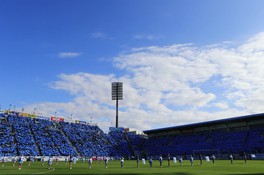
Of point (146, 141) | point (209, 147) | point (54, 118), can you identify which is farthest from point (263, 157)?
point (54, 118)

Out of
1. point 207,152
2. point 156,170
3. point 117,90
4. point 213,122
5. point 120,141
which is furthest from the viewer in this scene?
point 117,90

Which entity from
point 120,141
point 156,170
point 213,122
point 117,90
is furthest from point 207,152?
point 156,170

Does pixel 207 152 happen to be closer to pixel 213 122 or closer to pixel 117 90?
pixel 213 122

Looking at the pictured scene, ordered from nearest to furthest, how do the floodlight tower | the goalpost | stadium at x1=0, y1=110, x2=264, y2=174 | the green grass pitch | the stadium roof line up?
1. the green grass pitch
2. stadium at x1=0, y1=110, x2=264, y2=174
3. the goalpost
4. the stadium roof
5. the floodlight tower

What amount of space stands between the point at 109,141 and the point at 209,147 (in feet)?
139

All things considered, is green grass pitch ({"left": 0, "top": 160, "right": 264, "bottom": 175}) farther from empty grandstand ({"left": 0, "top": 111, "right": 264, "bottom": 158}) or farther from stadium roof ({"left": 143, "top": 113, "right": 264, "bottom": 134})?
stadium roof ({"left": 143, "top": 113, "right": 264, "bottom": 134})

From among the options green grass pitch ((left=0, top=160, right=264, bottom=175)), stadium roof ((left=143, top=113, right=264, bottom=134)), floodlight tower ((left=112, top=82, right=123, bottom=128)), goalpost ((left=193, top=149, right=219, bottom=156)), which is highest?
floodlight tower ((left=112, top=82, right=123, bottom=128))

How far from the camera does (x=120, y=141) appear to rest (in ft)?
424

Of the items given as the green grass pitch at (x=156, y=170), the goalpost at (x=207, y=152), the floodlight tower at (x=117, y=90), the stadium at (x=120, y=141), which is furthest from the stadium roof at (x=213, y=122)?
the green grass pitch at (x=156, y=170)

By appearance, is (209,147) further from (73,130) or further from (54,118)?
(54,118)

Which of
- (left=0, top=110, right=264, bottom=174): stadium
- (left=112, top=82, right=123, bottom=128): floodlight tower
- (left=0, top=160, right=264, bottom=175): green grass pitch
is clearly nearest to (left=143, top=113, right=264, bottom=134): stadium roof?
(left=0, top=110, right=264, bottom=174): stadium

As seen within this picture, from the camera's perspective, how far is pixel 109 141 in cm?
12569

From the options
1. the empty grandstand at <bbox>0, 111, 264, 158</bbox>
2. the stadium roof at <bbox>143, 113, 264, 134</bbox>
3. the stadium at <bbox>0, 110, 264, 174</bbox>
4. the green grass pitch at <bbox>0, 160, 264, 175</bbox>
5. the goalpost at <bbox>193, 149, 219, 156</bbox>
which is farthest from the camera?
the stadium roof at <bbox>143, 113, 264, 134</bbox>

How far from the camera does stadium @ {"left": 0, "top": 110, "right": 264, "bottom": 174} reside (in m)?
91.8
